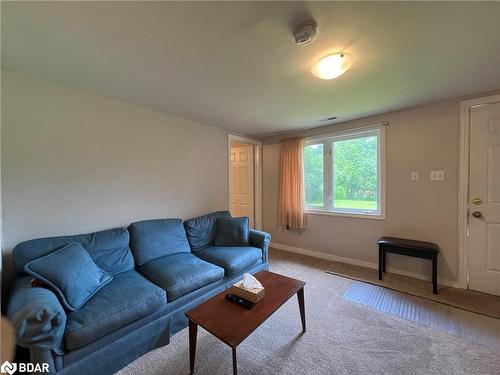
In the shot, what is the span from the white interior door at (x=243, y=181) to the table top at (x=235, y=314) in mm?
2756

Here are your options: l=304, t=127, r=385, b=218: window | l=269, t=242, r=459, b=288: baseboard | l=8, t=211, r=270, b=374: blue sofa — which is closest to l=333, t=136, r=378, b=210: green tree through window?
l=304, t=127, r=385, b=218: window

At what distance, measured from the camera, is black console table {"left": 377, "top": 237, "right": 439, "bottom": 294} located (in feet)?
7.77

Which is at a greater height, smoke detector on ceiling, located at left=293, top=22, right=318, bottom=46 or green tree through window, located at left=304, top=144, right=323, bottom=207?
smoke detector on ceiling, located at left=293, top=22, right=318, bottom=46

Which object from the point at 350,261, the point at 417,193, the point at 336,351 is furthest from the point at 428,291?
the point at 336,351

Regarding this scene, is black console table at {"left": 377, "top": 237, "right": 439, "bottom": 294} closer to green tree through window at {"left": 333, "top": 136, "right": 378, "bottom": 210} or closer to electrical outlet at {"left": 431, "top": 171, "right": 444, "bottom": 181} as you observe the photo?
green tree through window at {"left": 333, "top": 136, "right": 378, "bottom": 210}

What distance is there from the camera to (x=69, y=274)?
148 centimetres

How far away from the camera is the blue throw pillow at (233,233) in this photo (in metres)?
2.78

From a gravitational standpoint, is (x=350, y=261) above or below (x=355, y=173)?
below

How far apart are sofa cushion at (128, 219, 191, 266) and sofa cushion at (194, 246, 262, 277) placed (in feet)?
0.95

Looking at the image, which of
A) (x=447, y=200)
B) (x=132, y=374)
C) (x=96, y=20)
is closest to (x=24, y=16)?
(x=96, y=20)

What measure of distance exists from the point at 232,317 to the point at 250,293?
0.22 metres

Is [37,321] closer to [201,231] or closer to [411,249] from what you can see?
[201,231]

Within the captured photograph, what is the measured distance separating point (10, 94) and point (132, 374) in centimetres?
242

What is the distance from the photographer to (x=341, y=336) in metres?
1.73
